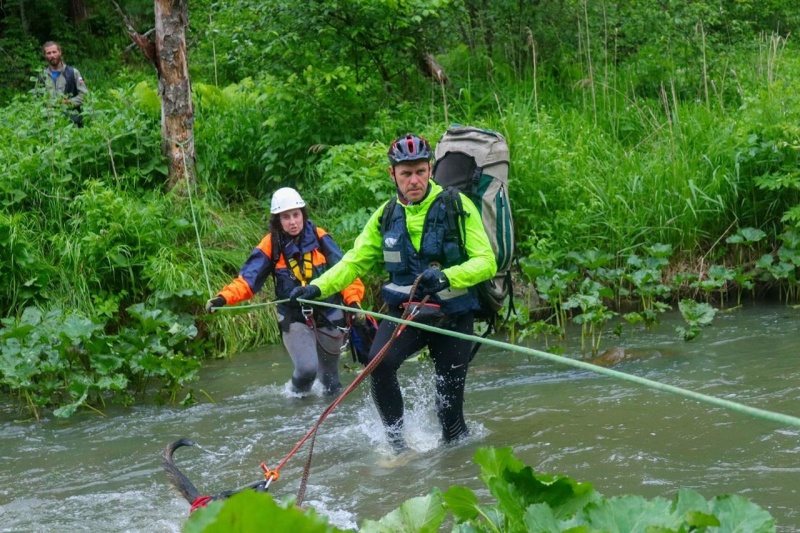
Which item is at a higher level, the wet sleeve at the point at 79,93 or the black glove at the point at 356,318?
the wet sleeve at the point at 79,93

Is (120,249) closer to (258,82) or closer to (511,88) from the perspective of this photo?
(258,82)

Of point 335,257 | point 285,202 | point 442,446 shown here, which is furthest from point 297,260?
point 442,446

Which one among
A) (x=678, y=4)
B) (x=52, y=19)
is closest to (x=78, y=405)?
(x=678, y=4)

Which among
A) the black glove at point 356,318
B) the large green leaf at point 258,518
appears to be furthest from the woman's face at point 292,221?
the large green leaf at point 258,518

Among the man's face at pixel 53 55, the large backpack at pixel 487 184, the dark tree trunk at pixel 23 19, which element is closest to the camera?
the large backpack at pixel 487 184

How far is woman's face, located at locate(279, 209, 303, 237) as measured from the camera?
7.32 metres

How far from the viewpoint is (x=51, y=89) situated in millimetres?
11352

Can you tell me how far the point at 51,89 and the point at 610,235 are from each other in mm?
6648

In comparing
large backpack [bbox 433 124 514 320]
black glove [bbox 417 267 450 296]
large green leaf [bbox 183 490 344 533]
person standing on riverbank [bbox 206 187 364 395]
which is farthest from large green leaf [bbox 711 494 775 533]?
person standing on riverbank [bbox 206 187 364 395]

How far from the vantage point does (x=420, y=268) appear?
17.6ft

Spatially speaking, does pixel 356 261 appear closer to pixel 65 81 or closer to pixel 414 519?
pixel 414 519

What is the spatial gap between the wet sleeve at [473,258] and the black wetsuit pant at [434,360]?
353 millimetres

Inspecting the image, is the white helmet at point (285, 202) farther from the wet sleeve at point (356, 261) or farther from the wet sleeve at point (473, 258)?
the wet sleeve at point (473, 258)

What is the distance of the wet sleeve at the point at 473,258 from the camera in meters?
5.11
